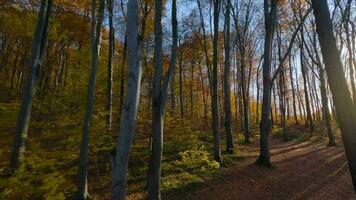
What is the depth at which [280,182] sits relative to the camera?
944cm

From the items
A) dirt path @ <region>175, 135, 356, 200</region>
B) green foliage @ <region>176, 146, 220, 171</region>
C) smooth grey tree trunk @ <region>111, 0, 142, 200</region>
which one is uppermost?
smooth grey tree trunk @ <region>111, 0, 142, 200</region>

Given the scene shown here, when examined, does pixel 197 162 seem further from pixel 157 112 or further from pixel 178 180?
pixel 157 112

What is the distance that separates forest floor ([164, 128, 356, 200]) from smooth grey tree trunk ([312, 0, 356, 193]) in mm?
4772

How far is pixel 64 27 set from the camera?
16.9m

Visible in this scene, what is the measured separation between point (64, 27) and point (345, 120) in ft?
53.6

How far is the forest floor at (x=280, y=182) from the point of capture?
837 cm

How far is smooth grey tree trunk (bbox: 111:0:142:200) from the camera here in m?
4.04

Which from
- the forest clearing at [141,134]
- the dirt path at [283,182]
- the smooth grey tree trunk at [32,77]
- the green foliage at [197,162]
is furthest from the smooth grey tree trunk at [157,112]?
the green foliage at [197,162]

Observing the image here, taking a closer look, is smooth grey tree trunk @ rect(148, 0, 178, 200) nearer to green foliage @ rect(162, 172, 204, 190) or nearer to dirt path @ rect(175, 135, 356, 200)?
dirt path @ rect(175, 135, 356, 200)

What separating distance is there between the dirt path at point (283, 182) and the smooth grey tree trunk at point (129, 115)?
4.45m

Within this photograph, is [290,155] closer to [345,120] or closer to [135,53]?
[345,120]

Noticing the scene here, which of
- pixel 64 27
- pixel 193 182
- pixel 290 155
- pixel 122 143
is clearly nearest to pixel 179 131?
pixel 193 182

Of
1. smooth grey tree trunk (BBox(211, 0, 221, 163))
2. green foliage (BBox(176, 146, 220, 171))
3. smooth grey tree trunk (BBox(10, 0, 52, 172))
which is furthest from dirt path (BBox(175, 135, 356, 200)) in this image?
smooth grey tree trunk (BBox(10, 0, 52, 172))

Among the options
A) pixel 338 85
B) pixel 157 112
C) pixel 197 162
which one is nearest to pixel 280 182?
pixel 197 162
